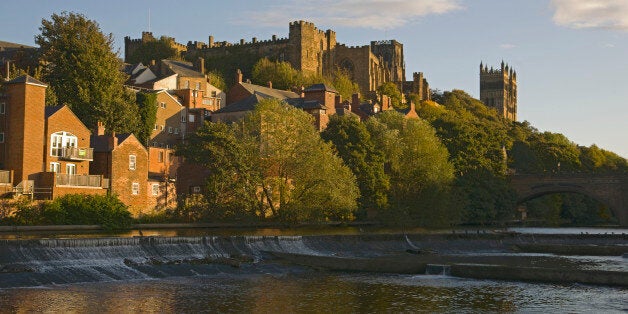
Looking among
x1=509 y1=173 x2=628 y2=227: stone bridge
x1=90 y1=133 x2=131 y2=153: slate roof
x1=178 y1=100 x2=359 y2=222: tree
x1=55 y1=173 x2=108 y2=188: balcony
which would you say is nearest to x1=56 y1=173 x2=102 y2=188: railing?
x1=55 y1=173 x2=108 y2=188: balcony

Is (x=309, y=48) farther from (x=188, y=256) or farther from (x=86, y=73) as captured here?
(x=188, y=256)


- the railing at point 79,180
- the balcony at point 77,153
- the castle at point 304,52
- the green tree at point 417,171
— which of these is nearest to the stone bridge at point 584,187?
the green tree at point 417,171

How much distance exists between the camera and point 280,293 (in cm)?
3778

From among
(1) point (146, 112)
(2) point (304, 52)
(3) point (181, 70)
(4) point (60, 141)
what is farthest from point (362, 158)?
(2) point (304, 52)

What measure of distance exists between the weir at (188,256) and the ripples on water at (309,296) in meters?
1.62

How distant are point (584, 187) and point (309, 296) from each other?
261 ft

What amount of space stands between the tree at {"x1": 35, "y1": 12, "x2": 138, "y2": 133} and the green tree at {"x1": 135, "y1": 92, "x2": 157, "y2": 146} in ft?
11.2

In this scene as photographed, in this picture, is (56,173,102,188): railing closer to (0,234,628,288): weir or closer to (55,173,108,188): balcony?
(55,173,108,188): balcony

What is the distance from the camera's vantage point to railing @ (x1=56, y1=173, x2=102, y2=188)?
64000mm

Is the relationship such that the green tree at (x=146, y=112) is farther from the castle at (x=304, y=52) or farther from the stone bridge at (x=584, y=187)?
the castle at (x=304, y=52)

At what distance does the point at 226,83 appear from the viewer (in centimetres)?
14038

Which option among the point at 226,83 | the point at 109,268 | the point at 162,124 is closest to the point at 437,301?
the point at 109,268

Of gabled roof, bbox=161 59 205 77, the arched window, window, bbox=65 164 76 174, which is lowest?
window, bbox=65 164 76 174

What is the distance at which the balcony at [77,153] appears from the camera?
67.1 meters
